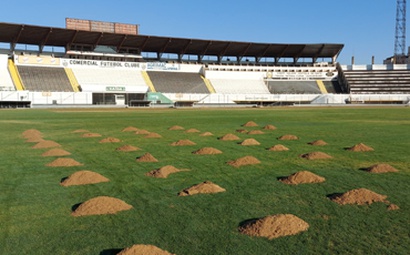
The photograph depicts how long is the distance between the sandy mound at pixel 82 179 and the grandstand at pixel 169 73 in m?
57.8

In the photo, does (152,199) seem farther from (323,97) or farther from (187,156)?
(323,97)

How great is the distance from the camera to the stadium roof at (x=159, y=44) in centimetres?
7219

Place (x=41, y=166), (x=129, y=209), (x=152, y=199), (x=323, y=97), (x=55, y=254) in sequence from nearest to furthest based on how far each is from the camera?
(x=55, y=254) → (x=129, y=209) → (x=152, y=199) → (x=41, y=166) → (x=323, y=97)

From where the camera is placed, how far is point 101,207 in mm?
6496

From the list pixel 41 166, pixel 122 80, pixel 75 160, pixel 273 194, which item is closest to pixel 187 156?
pixel 75 160

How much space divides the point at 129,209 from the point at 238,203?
1.90 m

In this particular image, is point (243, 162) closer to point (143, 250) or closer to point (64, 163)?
point (64, 163)

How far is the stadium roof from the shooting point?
237 feet

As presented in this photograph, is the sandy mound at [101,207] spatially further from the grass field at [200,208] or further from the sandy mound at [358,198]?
the sandy mound at [358,198]

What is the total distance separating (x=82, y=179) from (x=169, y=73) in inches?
2989

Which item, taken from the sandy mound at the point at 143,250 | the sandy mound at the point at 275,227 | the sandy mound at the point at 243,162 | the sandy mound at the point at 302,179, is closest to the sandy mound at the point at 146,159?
the sandy mound at the point at 243,162

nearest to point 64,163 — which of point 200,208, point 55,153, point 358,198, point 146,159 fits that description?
point 55,153

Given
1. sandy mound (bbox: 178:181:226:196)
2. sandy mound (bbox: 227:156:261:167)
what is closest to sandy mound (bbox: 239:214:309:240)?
sandy mound (bbox: 178:181:226:196)

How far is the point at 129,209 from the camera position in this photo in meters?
6.60
